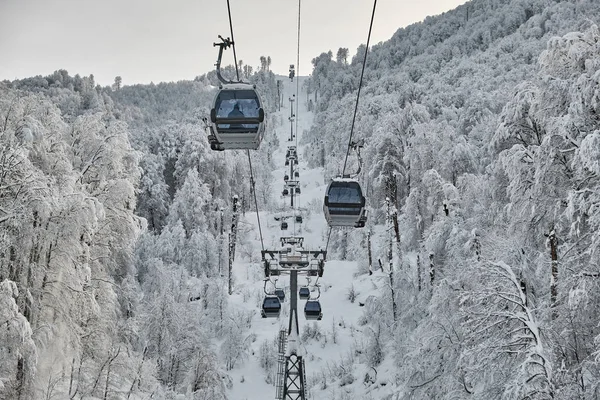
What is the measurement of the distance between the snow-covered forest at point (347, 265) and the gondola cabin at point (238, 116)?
16.9 ft

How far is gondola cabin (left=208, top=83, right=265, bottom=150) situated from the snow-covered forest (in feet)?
16.9

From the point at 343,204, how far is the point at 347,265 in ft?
70.8

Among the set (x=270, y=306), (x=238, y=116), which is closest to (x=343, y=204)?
(x=238, y=116)

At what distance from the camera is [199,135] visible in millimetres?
44250

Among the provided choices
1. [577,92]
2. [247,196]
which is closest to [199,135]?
[247,196]

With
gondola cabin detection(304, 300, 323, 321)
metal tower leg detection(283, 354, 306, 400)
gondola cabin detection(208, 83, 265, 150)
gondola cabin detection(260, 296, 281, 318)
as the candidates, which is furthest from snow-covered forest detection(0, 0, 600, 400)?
gondola cabin detection(208, 83, 265, 150)

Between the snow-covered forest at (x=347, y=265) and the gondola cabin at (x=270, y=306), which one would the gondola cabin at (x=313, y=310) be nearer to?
the gondola cabin at (x=270, y=306)

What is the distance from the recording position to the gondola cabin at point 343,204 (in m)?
13.6

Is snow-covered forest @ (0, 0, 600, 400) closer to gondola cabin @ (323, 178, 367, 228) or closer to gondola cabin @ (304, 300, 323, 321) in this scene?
gondola cabin @ (323, 178, 367, 228)

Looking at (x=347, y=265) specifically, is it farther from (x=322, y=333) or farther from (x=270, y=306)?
(x=270, y=306)

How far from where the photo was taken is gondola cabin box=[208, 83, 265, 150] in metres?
8.05

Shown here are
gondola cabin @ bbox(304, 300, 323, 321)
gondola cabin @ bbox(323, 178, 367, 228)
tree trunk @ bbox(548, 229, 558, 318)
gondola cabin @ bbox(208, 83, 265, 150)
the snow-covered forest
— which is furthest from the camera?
gondola cabin @ bbox(304, 300, 323, 321)

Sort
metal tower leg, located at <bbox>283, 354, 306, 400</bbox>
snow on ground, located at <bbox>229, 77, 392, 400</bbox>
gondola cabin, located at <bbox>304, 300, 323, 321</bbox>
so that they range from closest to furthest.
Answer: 1. metal tower leg, located at <bbox>283, 354, 306, 400</bbox>
2. gondola cabin, located at <bbox>304, 300, 323, 321</bbox>
3. snow on ground, located at <bbox>229, 77, 392, 400</bbox>

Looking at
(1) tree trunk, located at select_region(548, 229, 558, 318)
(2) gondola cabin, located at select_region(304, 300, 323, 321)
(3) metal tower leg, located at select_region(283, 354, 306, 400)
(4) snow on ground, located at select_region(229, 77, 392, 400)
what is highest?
(1) tree trunk, located at select_region(548, 229, 558, 318)
